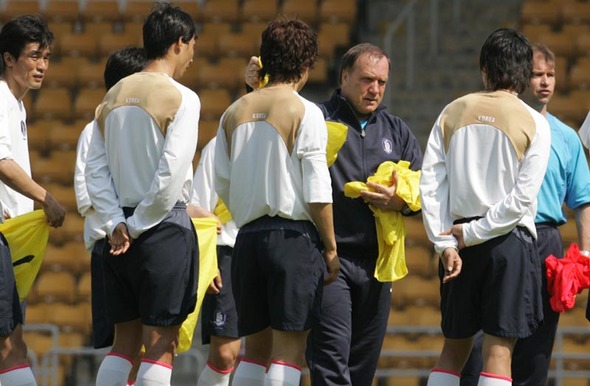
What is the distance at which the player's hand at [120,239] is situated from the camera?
18.5 ft

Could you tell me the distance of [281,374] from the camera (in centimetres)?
566

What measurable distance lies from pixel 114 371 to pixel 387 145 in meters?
1.81

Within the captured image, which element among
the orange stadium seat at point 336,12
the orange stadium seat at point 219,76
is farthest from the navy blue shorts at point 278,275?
the orange stadium seat at point 336,12

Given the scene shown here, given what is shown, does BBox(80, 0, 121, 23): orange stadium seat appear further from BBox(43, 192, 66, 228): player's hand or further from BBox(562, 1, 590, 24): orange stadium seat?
BBox(43, 192, 66, 228): player's hand

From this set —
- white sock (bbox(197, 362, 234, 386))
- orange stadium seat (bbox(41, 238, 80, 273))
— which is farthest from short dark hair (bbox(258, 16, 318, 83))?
orange stadium seat (bbox(41, 238, 80, 273))

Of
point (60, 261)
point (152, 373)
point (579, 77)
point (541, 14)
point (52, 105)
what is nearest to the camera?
point (152, 373)

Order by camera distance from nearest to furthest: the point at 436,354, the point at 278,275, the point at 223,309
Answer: the point at 278,275, the point at 223,309, the point at 436,354

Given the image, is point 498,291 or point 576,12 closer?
point 498,291

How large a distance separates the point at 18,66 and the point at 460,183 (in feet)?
7.27

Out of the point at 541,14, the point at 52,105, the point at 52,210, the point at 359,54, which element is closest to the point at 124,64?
the point at 52,210

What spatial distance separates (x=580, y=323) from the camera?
1125 centimetres

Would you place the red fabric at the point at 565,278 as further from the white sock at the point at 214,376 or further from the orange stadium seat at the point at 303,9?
the orange stadium seat at the point at 303,9

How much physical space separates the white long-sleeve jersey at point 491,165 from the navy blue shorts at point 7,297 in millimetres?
A: 1881

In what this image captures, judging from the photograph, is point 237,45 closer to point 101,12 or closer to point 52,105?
point 101,12
